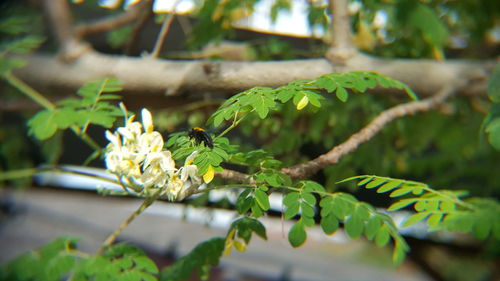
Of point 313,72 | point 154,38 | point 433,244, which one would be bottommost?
point 433,244

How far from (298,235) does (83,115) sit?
0.55 m

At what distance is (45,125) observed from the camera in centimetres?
96

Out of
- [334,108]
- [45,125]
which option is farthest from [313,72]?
[45,125]

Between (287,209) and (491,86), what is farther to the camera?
(491,86)

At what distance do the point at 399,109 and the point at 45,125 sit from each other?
Answer: 2.97 ft

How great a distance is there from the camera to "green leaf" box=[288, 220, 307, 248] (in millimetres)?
695

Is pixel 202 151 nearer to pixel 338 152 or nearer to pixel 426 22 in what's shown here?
pixel 338 152

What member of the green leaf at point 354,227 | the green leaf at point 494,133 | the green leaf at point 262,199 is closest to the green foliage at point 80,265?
the green leaf at point 262,199

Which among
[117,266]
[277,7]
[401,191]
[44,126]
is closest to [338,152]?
[401,191]

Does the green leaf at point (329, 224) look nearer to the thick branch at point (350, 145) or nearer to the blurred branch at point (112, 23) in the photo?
the thick branch at point (350, 145)

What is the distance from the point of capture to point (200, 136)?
76cm

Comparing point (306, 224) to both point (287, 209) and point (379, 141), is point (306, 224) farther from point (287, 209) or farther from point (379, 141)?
point (379, 141)

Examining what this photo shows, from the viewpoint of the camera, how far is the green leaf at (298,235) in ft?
2.28

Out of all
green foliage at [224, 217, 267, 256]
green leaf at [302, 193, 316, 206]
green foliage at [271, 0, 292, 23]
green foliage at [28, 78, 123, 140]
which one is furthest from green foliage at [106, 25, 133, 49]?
green leaf at [302, 193, 316, 206]
